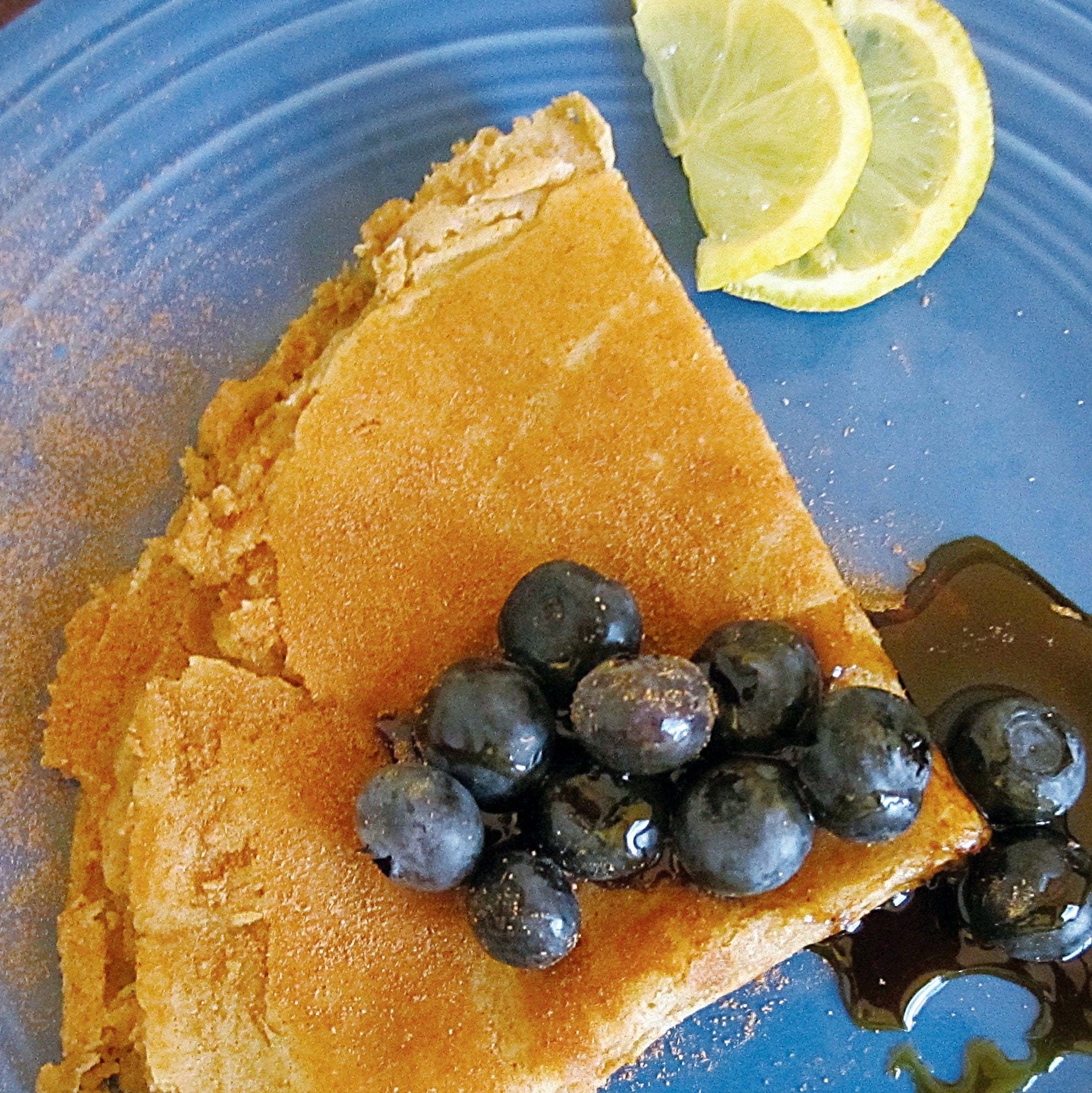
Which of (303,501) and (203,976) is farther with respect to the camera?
(303,501)

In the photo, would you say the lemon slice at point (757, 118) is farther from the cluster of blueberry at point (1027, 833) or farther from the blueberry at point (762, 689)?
the cluster of blueberry at point (1027, 833)

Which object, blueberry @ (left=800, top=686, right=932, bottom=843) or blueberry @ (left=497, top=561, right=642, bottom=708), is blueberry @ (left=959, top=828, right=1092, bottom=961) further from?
blueberry @ (left=497, top=561, right=642, bottom=708)

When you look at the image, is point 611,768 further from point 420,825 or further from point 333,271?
point 333,271

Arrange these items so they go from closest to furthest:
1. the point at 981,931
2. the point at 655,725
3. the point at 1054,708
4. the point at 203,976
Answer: the point at 655,725
the point at 203,976
the point at 981,931
the point at 1054,708

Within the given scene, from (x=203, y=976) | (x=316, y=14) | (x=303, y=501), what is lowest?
(x=203, y=976)

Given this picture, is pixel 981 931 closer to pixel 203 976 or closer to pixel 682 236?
pixel 203 976

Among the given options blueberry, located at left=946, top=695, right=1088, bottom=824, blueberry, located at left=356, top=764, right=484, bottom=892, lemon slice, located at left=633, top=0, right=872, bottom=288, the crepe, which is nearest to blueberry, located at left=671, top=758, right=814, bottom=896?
the crepe

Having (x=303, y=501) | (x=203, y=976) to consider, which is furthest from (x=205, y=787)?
(x=303, y=501)
